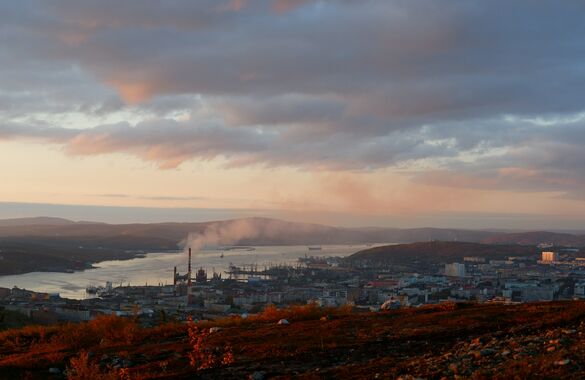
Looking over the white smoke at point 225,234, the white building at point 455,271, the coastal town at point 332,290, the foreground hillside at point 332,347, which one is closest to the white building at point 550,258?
the coastal town at point 332,290

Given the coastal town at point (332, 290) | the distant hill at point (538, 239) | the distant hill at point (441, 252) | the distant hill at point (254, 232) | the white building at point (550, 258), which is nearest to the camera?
the coastal town at point (332, 290)

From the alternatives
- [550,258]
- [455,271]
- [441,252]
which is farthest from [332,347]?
[441,252]

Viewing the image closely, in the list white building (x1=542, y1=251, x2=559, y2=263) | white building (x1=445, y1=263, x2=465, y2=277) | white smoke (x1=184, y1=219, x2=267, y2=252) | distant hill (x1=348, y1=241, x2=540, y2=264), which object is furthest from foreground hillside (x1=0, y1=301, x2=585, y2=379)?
white smoke (x1=184, y1=219, x2=267, y2=252)

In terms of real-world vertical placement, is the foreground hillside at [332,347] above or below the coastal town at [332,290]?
above

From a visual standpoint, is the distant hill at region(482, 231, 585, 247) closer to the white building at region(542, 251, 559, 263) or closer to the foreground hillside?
the white building at region(542, 251, 559, 263)

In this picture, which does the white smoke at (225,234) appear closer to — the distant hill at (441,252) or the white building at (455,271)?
the distant hill at (441,252)

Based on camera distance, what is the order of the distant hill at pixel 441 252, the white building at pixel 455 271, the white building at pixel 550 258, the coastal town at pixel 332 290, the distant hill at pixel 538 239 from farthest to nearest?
the distant hill at pixel 538 239
the distant hill at pixel 441 252
the white building at pixel 550 258
the white building at pixel 455 271
the coastal town at pixel 332 290
